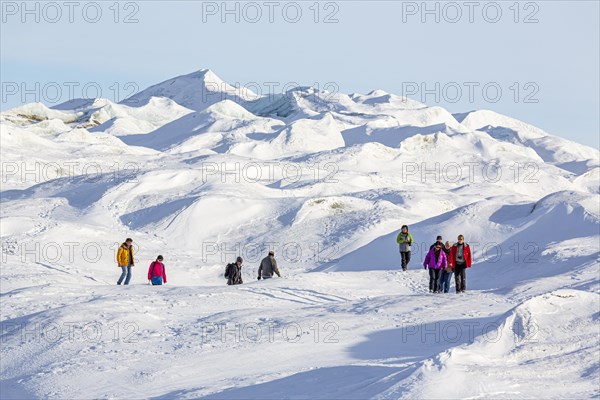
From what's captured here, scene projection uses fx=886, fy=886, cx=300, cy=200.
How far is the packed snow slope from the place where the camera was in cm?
1195

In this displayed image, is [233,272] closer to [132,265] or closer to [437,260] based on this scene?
[132,265]

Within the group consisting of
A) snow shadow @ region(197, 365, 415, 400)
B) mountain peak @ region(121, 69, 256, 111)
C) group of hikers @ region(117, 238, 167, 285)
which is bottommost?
snow shadow @ region(197, 365, 415, 400)

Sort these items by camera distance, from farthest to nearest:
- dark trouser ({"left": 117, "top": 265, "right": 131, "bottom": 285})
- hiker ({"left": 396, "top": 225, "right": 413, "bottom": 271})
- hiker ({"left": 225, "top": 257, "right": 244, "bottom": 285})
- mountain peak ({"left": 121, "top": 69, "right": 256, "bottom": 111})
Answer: mountain peak ({"left": 121, "top": 69, "right": 256, "bottom": 111})
hiker ({"left": 396, "top": 225, "right": 413, "bottom": 271})
dark trouser ({"left": 117, "top": 265, "right": 131, "bottom": 285})
hiker ({"left": 225, "top": 257, "right": 244, "bottom": 285})

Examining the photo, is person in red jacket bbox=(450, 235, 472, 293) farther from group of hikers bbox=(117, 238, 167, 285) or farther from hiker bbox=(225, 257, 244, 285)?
group of hikers bbox=(117, 238, 167, 285)

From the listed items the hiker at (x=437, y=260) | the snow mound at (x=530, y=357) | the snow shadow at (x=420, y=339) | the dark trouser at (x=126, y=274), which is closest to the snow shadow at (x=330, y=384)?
the snow mound at (x=530, y=357)

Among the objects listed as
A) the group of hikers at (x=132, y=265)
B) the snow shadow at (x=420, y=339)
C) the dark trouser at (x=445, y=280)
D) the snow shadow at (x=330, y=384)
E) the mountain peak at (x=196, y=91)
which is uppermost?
the mountain peak at (x=196, y=91)

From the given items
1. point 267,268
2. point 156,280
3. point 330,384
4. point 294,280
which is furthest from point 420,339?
point 156,280

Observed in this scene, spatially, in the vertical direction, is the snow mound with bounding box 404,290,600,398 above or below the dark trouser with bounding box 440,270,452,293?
below

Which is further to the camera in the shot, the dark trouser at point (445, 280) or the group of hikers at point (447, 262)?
the dark trouser at point (445, 280)

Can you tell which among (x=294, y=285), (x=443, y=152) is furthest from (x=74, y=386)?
(x=443, y=152)

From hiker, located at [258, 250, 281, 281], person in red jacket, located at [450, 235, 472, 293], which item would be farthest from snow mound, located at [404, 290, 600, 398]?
hiker, located at [258, 250, 281, 281]

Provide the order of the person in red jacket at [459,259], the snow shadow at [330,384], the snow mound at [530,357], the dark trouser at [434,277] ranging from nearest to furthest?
1. the snow mound at [530,357]
2. the snow shadow at [330,384]
3. the person in red jacket at [459,259]
4. the dark trouser at [434,277]

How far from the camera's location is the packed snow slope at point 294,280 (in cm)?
1195

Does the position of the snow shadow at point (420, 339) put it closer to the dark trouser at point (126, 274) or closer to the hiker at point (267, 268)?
the hiker at point (267, 268)
